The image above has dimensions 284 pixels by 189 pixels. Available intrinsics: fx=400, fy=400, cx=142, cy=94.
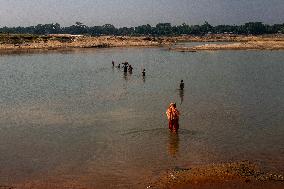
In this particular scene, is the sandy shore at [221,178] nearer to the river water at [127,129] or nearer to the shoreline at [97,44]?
the river water at [127,129]

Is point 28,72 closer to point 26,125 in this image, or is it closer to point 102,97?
point 102,97

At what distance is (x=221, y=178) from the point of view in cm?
1341

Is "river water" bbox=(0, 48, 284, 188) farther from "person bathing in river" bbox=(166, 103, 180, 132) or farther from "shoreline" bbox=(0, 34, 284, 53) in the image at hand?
"shoreline" bbox=(0, 34, 284, 53)

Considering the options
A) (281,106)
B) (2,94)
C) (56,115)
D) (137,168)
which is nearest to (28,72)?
(2,94)

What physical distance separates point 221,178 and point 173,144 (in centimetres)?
439

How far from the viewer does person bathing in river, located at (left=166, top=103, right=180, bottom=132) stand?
1891 cm

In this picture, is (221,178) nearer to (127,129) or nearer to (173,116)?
(173,116)

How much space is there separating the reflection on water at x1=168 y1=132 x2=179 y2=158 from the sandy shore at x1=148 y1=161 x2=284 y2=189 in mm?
1908

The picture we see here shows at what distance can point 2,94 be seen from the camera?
32.8m

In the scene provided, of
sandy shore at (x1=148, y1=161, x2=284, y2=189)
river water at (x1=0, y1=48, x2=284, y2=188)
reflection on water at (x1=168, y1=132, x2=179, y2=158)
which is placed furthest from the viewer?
reflection on water at (x1=168, y1=132, x2=179, y2=158)

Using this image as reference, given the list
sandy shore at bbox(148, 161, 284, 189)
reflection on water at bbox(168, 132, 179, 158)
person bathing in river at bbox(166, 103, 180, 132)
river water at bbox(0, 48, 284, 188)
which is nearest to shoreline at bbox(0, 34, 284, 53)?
river water at bbox(0, 48, 284, 188)

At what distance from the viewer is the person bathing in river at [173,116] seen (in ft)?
62.0

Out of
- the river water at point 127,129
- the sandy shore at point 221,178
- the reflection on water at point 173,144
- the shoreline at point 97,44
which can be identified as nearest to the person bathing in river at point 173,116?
the reflection on water at point 173,144

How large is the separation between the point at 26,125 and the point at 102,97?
370 inches
